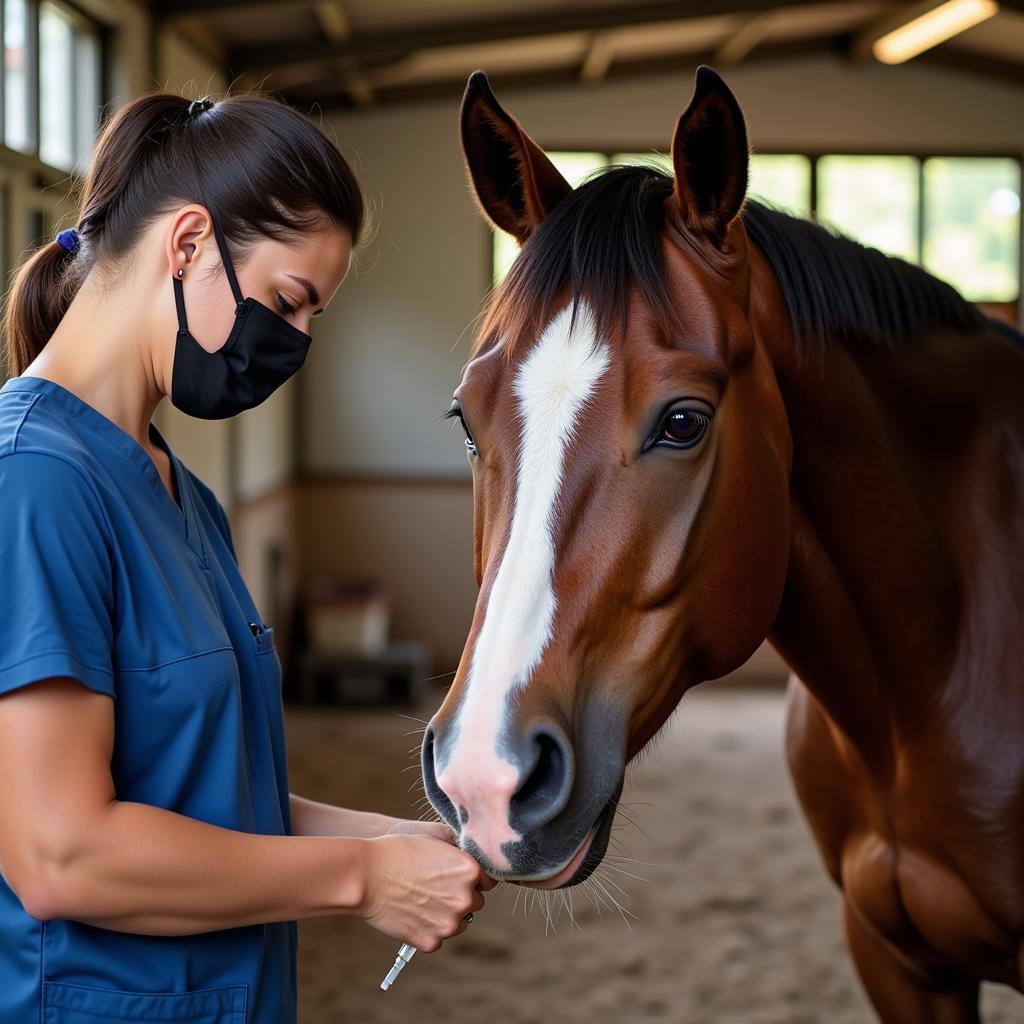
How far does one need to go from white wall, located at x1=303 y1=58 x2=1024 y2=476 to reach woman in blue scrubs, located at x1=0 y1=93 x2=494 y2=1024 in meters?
5.33

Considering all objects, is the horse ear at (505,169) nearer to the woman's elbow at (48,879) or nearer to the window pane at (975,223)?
the woman's elbow at (48,879)

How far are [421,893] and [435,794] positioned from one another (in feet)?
0.36

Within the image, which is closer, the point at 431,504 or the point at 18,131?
the point at 18,131

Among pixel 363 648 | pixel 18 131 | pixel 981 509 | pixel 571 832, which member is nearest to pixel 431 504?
pixel 363 648

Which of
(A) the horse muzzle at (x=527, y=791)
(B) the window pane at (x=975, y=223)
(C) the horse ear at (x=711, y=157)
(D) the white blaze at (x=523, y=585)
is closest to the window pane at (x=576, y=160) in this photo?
(B) the window pane at (x=975, y=223)

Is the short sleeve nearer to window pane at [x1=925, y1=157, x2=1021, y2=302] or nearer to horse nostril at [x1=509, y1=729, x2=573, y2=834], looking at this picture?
horse nostril at [x1=509, y1=729, x2=573, y2=834]

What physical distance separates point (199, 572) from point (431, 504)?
5519mm

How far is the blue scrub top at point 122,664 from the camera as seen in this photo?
35.1 inches

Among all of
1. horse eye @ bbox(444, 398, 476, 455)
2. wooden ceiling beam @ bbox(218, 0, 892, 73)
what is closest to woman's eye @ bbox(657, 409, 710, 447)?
horse eye @ bbox(444, 398, 476, 455)

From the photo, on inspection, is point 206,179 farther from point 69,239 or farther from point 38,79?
point 38,79

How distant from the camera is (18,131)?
10.6ft

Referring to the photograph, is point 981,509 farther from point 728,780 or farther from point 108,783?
point 728,780

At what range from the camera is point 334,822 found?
49.9 inches

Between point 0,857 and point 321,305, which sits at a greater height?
point 321,305
